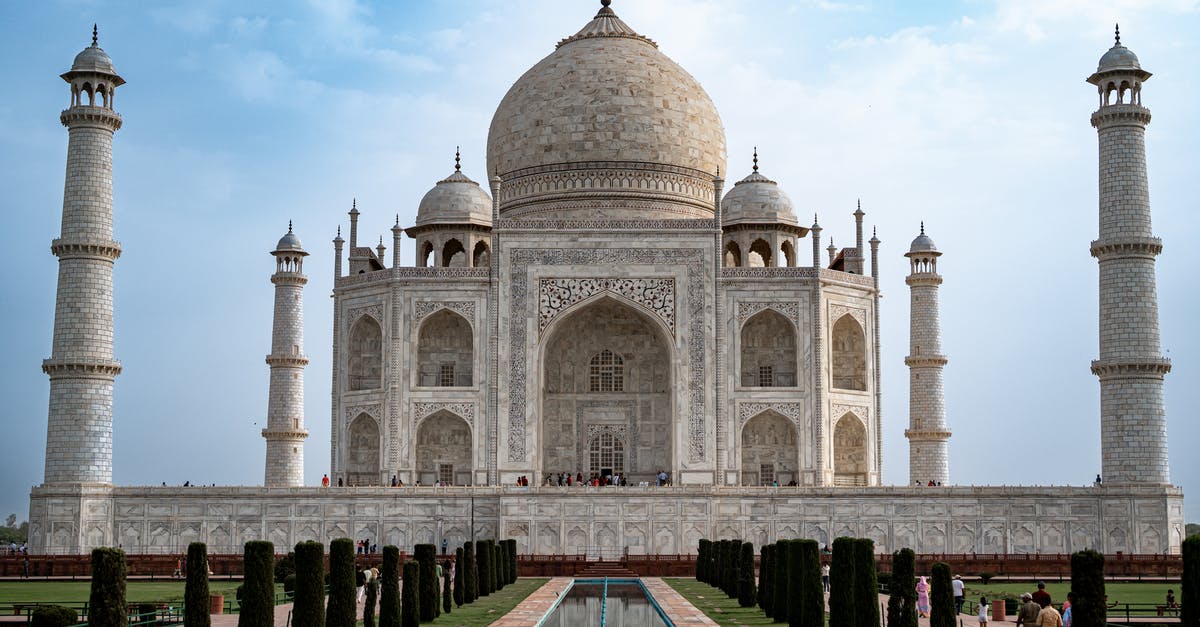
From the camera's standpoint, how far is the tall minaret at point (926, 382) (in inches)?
1171

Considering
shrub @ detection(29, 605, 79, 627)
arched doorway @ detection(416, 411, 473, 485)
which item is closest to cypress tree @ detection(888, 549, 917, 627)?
shrub @ detection(29, 605, 79, 627)

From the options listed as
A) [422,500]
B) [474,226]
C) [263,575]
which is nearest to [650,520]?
[422,500]

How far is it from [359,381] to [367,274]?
2.05 m

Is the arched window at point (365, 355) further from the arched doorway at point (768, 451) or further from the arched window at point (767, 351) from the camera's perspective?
the arched doorway at point (768, 451)

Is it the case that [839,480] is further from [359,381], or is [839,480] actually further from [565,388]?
[359,381]

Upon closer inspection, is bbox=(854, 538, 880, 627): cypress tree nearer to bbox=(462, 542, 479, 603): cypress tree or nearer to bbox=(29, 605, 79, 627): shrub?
bbox=(462, 542, 479, 603): cypress tree

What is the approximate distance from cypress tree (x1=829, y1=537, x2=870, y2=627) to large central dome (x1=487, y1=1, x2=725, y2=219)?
1599 centimetres

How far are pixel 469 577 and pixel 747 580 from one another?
10.8ft

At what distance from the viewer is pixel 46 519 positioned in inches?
886

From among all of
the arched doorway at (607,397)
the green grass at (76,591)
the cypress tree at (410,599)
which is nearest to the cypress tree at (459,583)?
the cypress tree at (410,599)

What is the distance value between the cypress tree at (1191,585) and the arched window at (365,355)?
19.6 m

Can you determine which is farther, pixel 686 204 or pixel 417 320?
pixel 686 204

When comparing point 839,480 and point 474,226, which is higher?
point 474,226

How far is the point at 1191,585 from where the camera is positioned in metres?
9.92
